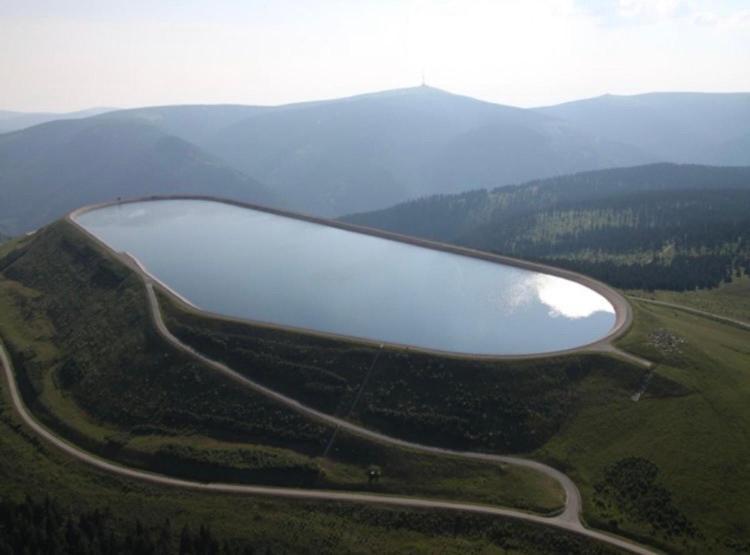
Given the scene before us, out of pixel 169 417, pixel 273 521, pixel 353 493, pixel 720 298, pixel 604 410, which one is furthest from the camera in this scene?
pixel 720 298

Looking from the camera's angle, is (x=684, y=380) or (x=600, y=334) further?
(x=600, y=334)

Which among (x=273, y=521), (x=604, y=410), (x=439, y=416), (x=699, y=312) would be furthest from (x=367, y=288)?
(x=699, y=312)

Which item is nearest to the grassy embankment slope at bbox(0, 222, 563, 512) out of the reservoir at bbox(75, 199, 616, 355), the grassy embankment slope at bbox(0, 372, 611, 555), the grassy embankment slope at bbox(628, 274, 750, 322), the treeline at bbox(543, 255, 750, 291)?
the grassy embankment slope at bbox(0, 372, 611, 555)

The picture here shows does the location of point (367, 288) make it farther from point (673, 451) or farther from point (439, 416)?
point (673, 451)

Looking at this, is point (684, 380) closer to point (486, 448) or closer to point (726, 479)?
point (726, 479)

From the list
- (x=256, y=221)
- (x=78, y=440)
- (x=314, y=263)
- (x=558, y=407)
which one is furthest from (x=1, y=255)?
(x=558, y=407)

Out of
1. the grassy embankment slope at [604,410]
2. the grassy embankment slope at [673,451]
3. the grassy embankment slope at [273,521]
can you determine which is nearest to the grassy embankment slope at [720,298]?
the grassy embankment slope at [604,410]
